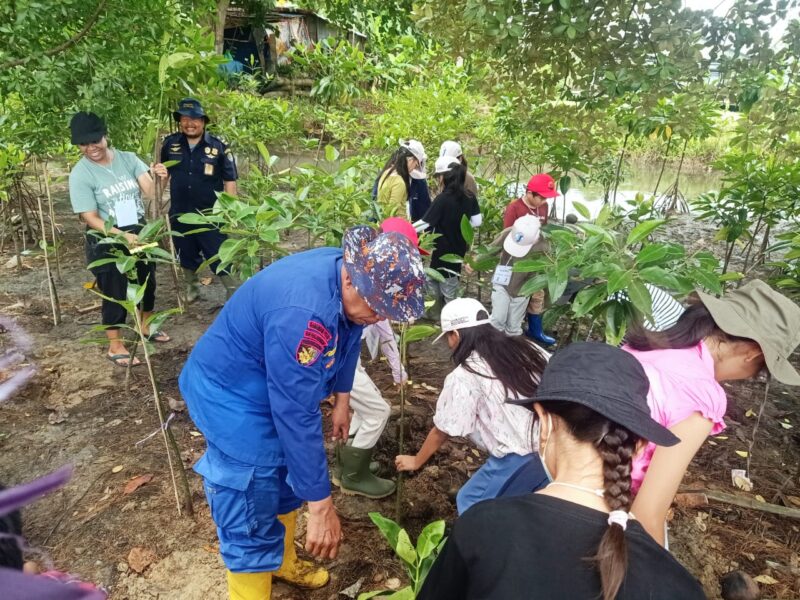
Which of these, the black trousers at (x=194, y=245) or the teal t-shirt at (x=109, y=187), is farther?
the black trousers at (x=194, y=245)

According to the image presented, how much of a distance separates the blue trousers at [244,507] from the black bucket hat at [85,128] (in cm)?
239

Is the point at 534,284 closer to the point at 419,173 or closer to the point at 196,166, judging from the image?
the point at 419,173

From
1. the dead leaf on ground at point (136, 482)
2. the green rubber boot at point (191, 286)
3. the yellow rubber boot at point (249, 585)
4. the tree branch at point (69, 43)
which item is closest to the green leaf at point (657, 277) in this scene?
the yellow rubber boot at point (249, 585)

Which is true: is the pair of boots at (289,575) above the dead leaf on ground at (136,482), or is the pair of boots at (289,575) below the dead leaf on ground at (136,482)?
above

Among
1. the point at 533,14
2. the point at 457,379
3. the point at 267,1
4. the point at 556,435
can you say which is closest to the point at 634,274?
the point at 457,379

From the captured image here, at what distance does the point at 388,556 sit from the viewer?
2377mm

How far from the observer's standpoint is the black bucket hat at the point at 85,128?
3.14 meters

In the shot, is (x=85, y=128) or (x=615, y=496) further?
(x=85, y=128)

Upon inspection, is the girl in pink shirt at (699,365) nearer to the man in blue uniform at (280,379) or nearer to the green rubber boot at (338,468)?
the man in blue uniform at (280,379)

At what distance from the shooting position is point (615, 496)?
3.09 feet

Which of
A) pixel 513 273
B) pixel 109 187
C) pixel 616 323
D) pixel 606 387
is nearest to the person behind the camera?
pixel 606 387

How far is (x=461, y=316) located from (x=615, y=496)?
125 centimetres

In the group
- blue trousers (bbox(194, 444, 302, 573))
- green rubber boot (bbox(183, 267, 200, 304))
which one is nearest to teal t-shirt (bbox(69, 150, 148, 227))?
green rubber boot (bbox(183, 267, 200, 304))

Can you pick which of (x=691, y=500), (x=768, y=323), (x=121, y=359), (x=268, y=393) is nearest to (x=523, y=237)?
(x=691, y=500)
